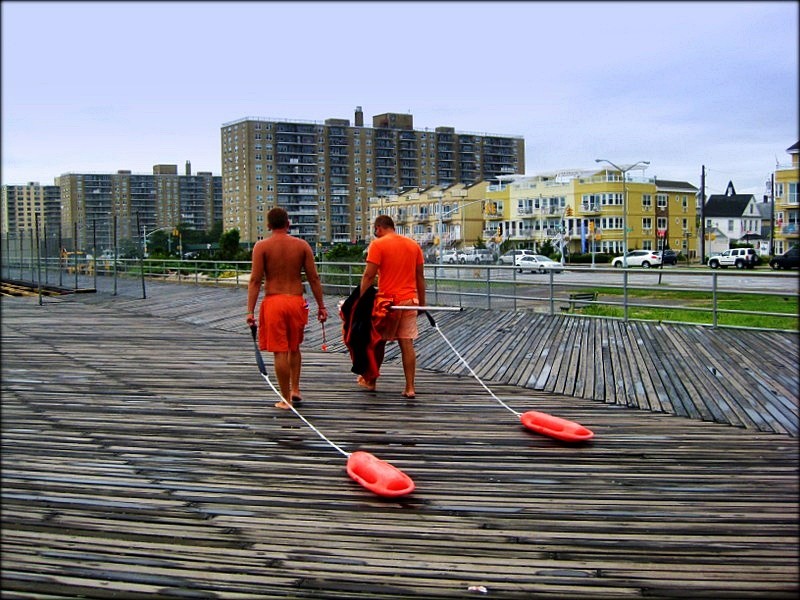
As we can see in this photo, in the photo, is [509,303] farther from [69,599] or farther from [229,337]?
[69,599]

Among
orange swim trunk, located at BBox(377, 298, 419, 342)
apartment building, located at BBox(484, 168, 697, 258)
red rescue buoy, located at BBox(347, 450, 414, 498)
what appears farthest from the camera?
apartment building, located at BBox(484, 168, 697, 258)

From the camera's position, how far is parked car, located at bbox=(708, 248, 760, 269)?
4275 cm

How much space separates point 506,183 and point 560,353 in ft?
210

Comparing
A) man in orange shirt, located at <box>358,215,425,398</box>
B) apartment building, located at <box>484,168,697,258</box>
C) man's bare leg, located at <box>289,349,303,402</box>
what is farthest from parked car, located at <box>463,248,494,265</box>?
man's bare leg, located at <box>289,349,303,402</box>

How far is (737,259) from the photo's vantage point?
44500mm

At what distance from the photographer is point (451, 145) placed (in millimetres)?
66688

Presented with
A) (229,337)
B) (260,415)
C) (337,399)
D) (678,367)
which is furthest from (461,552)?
(229,337)

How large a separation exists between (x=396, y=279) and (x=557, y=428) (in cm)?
250

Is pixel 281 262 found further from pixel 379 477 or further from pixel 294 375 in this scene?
pixel 379 477

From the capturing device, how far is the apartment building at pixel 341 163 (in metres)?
60.7

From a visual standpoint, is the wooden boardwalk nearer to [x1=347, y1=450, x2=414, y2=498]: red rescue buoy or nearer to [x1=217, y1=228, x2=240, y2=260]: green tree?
[x1=347, y1=450, x2=414, y2=498]: red rescue buoy

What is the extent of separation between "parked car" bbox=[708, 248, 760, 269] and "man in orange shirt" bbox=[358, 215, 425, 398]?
38.1 meters

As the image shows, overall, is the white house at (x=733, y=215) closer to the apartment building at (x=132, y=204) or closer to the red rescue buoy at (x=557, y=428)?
the apartment building at (x=132, y=204)

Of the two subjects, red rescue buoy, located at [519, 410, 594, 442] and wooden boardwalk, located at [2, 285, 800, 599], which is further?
red rescue buoy, located at [519, 410, 594, 442]
